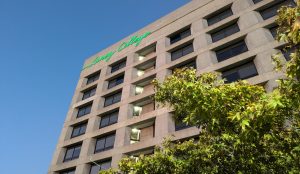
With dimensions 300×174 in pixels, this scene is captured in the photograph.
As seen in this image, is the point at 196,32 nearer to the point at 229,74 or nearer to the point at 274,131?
the point at 229,74

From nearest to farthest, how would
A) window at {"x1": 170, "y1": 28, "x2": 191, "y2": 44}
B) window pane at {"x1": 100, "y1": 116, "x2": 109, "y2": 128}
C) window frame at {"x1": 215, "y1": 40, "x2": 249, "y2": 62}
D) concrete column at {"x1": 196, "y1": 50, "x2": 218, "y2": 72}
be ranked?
window frame at {"x1": 215, "y1": 40, "x2": 249, "y2": 62} < concrete column at {"x1": 196, "y1": 50, "x2": 218, "y2": 72} < window pane at {"x1": 100, "y1": 116, "x2": 109, "y2": 128} < window at {"x1": 170, "y1": 28, "x2": 191, "y2": 44}

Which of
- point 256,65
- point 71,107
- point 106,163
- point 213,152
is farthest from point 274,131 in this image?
point 71,107

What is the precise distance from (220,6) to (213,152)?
21653 millimetres

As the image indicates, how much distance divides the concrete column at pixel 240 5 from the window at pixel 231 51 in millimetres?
3985

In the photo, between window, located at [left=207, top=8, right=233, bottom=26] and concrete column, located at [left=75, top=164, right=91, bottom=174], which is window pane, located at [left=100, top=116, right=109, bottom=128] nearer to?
concrete column, located at [left=75, top=164, right=91, bottom=174]

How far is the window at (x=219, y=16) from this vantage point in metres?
26.4

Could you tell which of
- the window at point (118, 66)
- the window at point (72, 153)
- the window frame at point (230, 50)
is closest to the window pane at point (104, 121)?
the window at point (72, 153)

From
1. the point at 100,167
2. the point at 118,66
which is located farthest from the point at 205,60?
the point at 100,167

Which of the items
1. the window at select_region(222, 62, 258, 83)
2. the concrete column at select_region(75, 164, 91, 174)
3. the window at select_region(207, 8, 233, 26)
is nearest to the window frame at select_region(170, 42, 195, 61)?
the window at select_region(207, 8, 233, 26)

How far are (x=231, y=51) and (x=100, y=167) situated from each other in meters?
16.9

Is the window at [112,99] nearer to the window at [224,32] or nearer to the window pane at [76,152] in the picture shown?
the window pane at [76,152]

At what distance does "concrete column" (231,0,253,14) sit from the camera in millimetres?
24453

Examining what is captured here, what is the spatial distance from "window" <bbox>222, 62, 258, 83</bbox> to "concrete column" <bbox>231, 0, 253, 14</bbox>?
22.2ft

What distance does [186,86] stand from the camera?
7.97 meters
